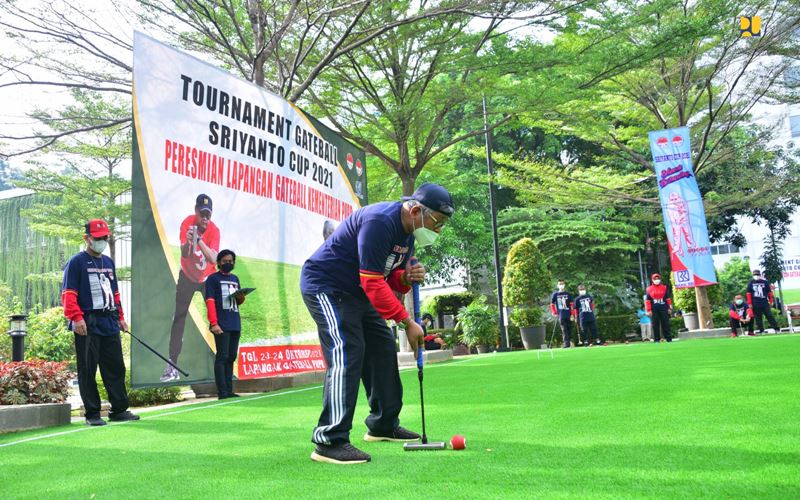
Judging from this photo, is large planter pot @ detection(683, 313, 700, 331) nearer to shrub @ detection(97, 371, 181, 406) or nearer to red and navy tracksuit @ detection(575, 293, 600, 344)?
red and navy tracksuit @ detection(575, 293, 600, 344)

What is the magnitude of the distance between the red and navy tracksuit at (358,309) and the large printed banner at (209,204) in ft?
13.3

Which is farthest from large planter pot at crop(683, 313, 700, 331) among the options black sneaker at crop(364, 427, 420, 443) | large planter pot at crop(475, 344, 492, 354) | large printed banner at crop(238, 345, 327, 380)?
black sneaker at crop(364, 427, 420, 443)

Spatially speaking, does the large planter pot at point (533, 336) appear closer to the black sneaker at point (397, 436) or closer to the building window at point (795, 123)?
the black sneaker at point (397, 436)

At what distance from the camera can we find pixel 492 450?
3955 millimetres

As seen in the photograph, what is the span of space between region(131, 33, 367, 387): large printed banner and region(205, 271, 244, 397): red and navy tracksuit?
0.23ft

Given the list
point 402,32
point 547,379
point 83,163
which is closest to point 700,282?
point 402,32

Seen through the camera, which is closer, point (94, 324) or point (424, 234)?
point (424, 234)

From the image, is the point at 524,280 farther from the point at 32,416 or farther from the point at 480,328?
the point at 32,416

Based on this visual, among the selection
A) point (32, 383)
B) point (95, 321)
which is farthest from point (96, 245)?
point (32, 383)

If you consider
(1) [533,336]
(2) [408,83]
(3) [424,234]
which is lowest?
(1) [533,336]

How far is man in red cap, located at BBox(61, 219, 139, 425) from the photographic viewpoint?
6.91m

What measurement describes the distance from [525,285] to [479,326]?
212cm

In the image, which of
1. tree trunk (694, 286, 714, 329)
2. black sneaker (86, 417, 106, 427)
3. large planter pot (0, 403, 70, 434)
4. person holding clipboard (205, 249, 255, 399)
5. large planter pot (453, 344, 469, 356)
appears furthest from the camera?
large planter pot (453, 344, 469, 356)

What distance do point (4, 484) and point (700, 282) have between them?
18.8m
